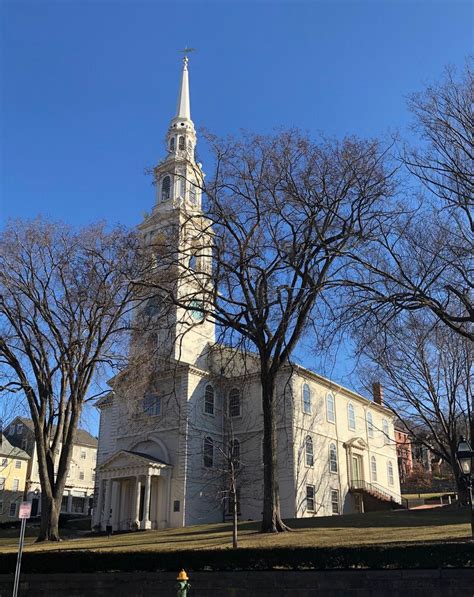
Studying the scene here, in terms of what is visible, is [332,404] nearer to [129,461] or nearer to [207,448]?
[207,448]

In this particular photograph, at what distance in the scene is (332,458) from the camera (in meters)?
41.7

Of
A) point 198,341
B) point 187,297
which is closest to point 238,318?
point 187,297

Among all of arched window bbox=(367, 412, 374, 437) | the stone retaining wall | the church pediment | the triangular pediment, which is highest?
arched window bbox=(367, 412, 374, 437)

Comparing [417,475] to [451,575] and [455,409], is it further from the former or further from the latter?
[451,575]

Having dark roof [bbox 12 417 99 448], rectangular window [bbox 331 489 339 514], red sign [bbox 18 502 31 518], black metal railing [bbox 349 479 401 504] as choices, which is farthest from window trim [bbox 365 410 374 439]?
red sign [bbox 18 502 31 518]

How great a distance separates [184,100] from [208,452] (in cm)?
3008

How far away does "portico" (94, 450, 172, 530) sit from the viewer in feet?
119

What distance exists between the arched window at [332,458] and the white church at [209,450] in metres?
0.07

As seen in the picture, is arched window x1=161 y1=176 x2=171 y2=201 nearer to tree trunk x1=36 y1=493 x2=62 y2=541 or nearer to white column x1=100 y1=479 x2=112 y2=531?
white column x1=100 y1=479 x2=112 y2=531

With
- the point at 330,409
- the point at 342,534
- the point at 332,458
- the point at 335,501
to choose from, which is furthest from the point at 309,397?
the point at 342,534

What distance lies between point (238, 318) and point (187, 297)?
78.8 inches

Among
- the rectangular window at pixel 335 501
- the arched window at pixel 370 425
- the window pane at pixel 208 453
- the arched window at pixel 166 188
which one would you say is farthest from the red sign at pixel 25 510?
the arched window at pixel 370 425

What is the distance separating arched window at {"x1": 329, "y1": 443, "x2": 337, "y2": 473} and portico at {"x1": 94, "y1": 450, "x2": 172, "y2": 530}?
11.5 metres

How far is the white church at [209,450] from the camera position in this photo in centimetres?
3641
